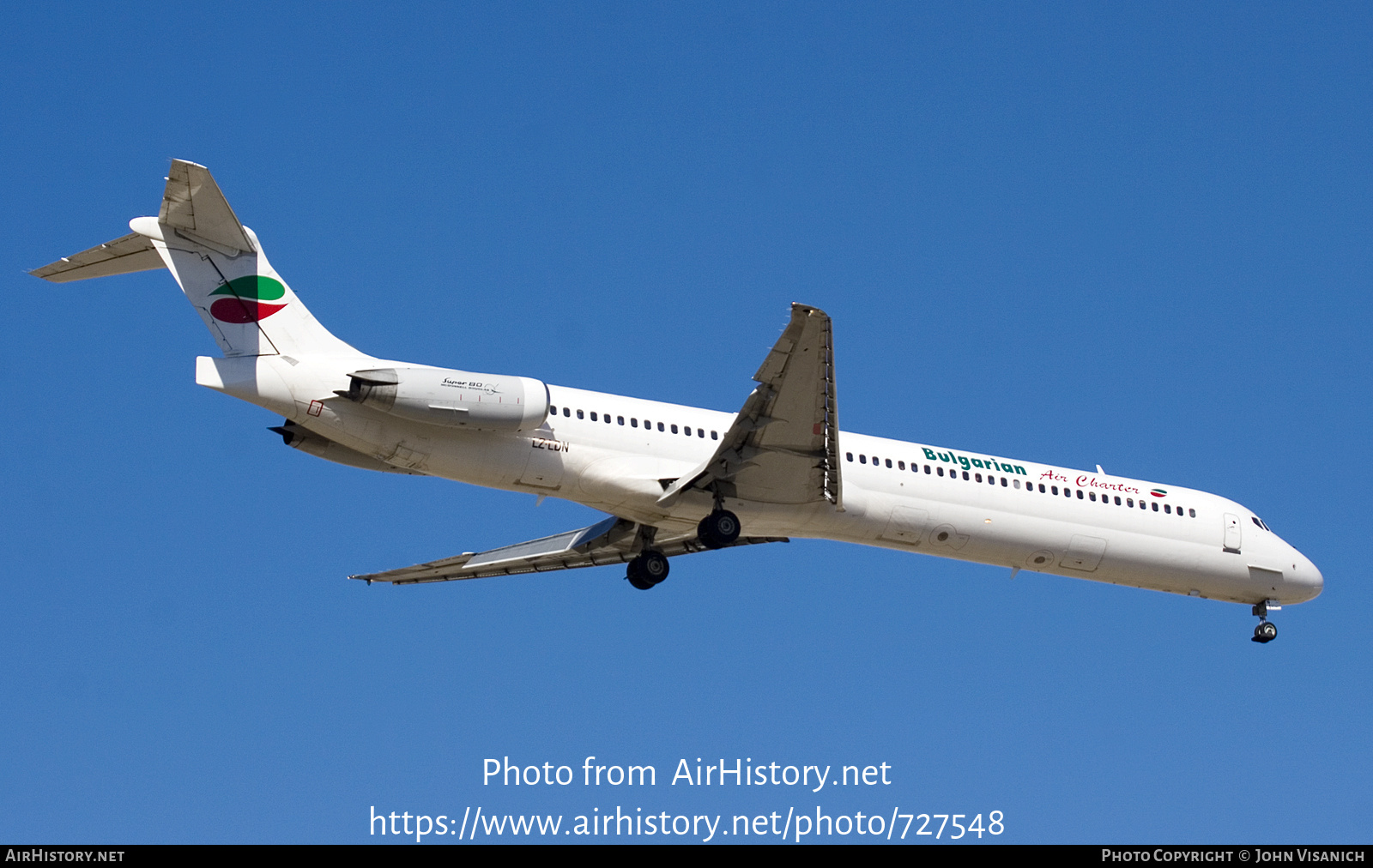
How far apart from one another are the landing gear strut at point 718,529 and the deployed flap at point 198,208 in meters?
8.16

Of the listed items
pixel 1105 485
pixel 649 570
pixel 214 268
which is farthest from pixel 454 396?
pixel 1105 485

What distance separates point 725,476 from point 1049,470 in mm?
6766

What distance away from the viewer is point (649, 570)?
26906mm

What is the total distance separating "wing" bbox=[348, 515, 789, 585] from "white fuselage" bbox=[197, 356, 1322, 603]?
254 cm

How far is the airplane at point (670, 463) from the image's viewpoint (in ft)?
73.2

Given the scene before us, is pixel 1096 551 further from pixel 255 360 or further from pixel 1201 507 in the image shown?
pixel 255 360

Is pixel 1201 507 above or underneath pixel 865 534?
above

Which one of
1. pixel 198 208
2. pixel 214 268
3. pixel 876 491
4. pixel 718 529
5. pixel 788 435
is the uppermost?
pixel 198 208

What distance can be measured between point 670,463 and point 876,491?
359cm

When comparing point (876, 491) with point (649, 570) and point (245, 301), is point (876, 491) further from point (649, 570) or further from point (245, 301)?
point (245, 301)

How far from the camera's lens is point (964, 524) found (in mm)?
26641

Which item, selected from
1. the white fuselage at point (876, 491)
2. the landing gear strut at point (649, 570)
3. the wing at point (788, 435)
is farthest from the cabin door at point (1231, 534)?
the landing gear strut at point (649, 570)

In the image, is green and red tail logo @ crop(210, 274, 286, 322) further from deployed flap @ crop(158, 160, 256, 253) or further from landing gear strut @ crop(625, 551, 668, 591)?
landing gear strut @ crop(625, 551, 668, 591)
